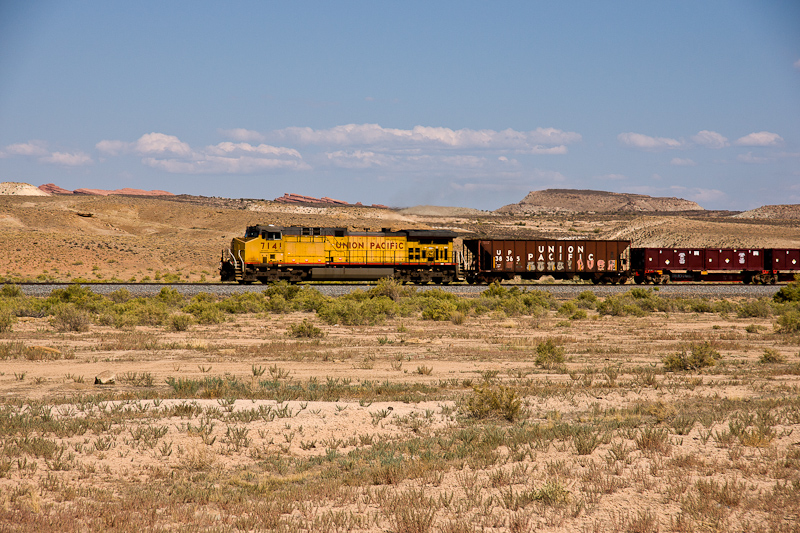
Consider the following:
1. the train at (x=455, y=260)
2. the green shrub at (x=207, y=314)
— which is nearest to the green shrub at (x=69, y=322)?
the green shrub at (x=207, y=314)

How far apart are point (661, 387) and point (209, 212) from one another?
11090 cm

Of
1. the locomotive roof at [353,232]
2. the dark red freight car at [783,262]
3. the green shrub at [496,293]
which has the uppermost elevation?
the locomotive roof at [353,232]

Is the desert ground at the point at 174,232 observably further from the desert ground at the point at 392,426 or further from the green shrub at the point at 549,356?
the green shrub at the point at 549,356

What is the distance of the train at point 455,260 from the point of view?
44.1m

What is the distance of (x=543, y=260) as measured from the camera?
4841cm

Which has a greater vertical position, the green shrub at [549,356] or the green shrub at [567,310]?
Result: the green shrub at [549,356]

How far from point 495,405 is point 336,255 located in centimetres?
3450

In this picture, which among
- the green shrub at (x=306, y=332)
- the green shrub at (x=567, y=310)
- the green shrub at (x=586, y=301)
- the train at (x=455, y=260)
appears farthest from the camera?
the train at (x=455, y=260)

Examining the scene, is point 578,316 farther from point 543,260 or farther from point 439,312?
point 543,260

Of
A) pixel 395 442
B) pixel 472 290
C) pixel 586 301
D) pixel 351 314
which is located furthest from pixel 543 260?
pixel 395 442

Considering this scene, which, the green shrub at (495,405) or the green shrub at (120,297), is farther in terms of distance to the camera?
the green shrub at (120,297)

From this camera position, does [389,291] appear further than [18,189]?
No

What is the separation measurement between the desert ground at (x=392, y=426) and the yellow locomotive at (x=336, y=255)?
1682 cm

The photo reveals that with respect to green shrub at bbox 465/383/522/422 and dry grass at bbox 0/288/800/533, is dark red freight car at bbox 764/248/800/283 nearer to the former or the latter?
dry grass at bbox 0/288/800/533
